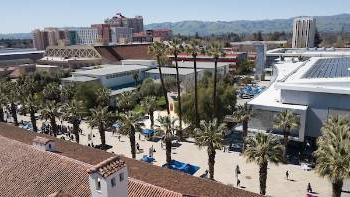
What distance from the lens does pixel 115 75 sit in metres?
93.8

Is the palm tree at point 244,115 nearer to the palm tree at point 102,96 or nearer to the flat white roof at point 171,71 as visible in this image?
the palm tree at point 102,96

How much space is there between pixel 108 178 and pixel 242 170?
2895 cm

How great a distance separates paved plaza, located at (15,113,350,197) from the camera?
131ft

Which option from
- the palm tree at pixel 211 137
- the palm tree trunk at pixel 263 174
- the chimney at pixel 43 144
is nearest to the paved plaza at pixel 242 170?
the palm tree trunk at pixel 263 174

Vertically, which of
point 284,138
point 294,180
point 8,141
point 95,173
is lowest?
point 294,180

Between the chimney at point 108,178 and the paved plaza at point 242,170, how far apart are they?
2358 centimetres

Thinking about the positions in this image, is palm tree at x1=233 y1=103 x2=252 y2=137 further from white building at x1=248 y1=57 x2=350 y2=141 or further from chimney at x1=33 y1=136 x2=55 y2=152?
chimney at x1=33 y1=136 x2=55 y2=152

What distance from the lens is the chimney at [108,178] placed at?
19.0 metres

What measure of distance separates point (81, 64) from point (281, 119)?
94.5m

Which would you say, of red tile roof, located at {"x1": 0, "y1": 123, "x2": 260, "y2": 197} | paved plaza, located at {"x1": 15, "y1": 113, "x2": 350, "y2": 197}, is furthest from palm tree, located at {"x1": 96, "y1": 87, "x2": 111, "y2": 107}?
red tile roof, located at {"x1": 0, "y1": 123, "x2": 260, "y2": 197}

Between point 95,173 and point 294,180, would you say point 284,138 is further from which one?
point 95,173

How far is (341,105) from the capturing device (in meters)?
48.3

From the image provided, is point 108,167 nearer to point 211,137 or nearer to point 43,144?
point 43,144

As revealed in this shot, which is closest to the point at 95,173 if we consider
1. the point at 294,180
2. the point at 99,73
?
the point at 294,180
